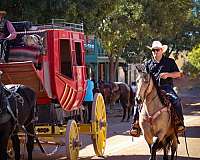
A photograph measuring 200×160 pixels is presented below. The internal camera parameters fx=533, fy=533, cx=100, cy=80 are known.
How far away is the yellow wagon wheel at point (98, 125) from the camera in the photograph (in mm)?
11945

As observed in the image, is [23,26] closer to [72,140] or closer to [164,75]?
[72,140]

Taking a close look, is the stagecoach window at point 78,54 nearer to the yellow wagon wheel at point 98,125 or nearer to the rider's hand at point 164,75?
the yellow wagon wheel at point 98,125

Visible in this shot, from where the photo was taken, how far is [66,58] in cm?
1194

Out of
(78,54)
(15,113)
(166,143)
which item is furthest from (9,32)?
(166,143)

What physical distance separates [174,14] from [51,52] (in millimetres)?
17569

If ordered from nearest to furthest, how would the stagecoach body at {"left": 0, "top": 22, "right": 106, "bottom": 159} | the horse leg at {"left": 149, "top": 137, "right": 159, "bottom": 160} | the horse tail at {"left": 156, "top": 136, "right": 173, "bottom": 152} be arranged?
1. the horse leg at {"left": 149, "top": 137, "right": 159, "bottom": 160}
2. the horse tail at {"left": 156, "top": 136, "right": 173, "bottom": 152}
3. the stagecoach body at {"left": 0, "top": 22, "right": 106, "bottom": 159}

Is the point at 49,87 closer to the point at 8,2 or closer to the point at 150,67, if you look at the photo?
the point at 150,67

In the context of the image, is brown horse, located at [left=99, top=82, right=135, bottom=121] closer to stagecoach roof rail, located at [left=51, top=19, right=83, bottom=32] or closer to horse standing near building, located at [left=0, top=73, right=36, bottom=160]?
stagecoach roof rail, located at [left=51, top=19, right=83, bottom=32]

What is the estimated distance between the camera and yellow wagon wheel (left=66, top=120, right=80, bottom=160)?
417 inches

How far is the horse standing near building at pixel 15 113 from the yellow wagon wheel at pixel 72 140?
28.2 inches

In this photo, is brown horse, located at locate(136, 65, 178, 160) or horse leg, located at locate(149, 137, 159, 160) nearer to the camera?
horse leg, located at locate(149, 137, 159, 160)

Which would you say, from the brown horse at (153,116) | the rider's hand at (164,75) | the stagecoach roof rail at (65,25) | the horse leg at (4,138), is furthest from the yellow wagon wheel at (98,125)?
the horse leg at (4,138)

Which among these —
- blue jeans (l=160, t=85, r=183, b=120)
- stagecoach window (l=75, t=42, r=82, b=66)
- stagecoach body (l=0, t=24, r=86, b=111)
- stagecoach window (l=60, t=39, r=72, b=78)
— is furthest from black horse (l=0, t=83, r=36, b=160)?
blue jeans (l=160, t=85, r=183, b=120)

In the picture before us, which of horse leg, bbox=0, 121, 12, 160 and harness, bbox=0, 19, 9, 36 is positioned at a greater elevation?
harness, bbox=0, 19, 9, 36
